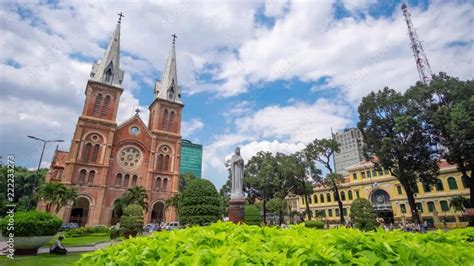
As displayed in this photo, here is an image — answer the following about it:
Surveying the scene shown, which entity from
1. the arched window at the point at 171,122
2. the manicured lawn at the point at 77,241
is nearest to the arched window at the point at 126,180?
the arched window at the point at 171,122

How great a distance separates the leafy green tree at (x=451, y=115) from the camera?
16.9 meters

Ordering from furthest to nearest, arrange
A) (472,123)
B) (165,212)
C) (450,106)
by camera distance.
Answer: (165,212), (450,106), (472,123)

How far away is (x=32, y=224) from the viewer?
9266 mm

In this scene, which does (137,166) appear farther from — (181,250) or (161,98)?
(181,250)

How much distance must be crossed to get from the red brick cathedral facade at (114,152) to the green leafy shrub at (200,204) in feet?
71.9

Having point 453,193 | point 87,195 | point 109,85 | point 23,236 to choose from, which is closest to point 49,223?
point 23,236

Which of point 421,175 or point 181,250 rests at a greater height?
point 421,175

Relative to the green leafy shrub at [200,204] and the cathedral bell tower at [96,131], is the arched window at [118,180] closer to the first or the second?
the cathedral bell tower at [96,131]

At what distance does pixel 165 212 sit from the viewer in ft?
116

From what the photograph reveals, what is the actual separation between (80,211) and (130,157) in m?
8.73

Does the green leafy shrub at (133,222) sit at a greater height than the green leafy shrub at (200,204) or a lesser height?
lesser

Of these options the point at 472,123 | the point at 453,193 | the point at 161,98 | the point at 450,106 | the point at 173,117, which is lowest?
the point at 453,193

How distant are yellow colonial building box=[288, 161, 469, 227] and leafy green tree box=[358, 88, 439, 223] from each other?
8.63m

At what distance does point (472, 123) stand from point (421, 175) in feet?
22.8
